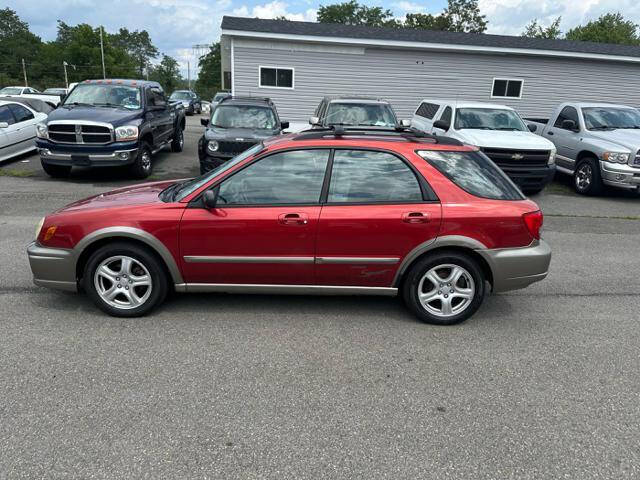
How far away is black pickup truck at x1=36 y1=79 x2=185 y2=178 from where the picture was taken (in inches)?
382

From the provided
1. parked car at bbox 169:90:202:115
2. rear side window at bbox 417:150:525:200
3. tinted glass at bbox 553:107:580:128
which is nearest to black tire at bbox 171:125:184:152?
tinted glass at bbox 553:107:580:128

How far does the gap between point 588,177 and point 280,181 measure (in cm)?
910

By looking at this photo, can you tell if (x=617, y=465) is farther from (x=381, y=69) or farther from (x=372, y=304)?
(x=381, y=69)

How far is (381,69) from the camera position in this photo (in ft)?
55.5

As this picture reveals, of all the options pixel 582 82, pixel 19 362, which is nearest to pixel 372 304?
pixel 19 362

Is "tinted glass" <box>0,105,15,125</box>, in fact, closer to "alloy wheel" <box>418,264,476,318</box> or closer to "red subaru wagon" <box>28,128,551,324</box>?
"red subaru wagon" <box>28,128,551,324</box>

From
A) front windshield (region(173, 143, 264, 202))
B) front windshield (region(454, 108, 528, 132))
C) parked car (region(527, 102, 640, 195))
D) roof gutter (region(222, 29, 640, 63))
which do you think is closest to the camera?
front windshield (region(173, 143, 264, 202))

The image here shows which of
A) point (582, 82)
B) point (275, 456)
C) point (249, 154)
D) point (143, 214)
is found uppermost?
point (582, 82)

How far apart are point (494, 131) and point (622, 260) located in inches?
195

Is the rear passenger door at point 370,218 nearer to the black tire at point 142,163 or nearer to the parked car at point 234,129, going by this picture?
the parked car at point 234,129

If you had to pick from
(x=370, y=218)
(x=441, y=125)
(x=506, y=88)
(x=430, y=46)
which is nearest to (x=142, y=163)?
(x=441, y=125)

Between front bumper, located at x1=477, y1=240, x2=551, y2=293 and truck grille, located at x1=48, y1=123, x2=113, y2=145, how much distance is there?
827 cm

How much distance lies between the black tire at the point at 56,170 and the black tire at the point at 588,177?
11.3 meters

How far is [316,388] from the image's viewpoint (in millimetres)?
3262
